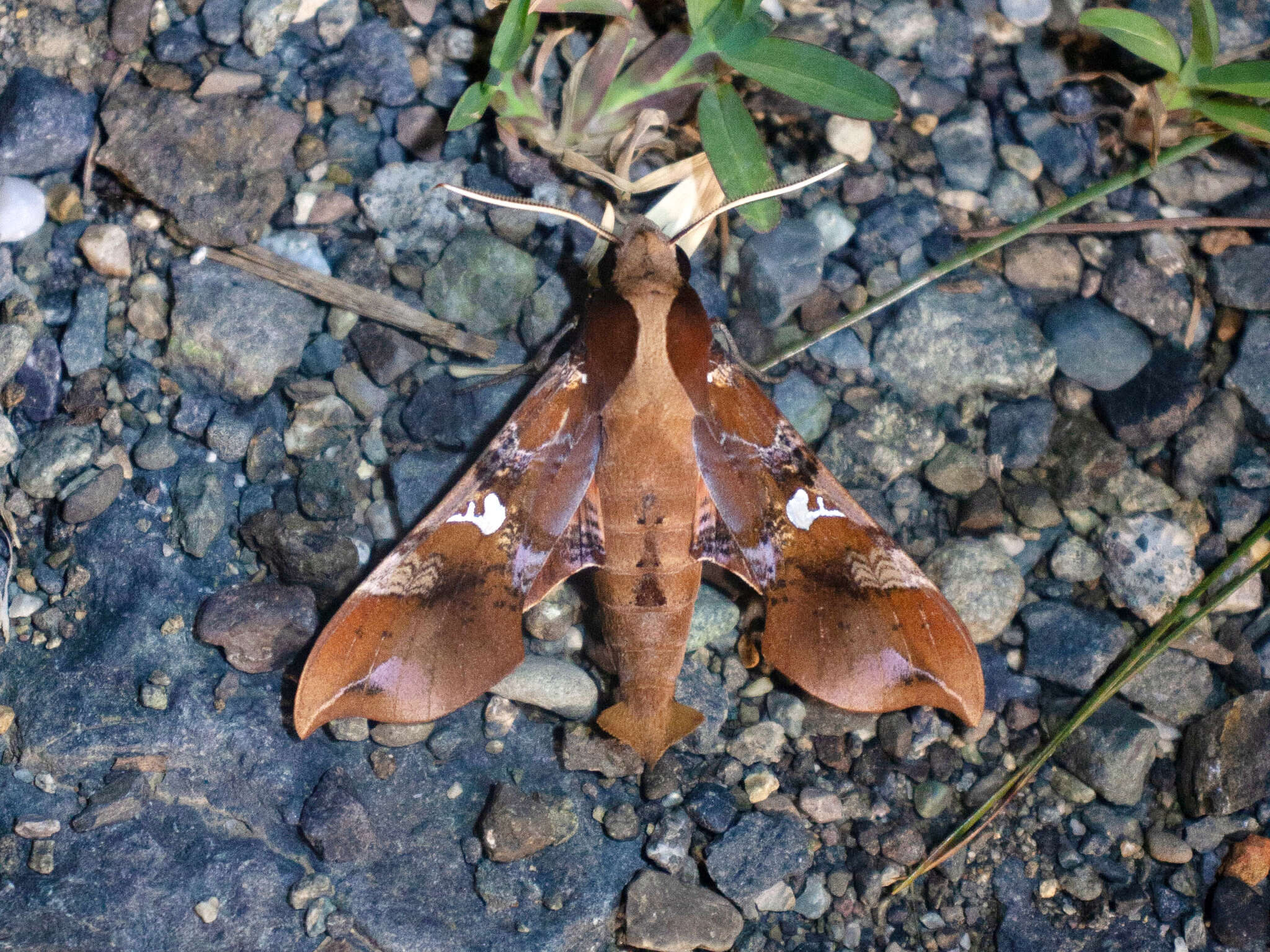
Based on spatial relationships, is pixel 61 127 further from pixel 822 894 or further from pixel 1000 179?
→ pixel 822 894

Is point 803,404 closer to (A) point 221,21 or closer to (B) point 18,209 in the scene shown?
(A) point 221,21

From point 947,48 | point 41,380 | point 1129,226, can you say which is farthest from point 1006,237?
Answer: point 41,380

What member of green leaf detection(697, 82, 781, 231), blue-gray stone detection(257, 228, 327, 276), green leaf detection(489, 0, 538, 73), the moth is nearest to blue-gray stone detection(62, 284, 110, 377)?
blue-gray stone detection(257, 228, 327, 276)

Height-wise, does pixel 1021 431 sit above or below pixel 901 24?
below

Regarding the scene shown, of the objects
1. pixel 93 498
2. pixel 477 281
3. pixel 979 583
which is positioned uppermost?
pixel 477 281

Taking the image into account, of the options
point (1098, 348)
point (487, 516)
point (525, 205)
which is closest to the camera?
point (525, 205)

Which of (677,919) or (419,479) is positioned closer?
(677,919)

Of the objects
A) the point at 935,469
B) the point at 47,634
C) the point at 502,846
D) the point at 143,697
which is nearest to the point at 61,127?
the point at 47,634
